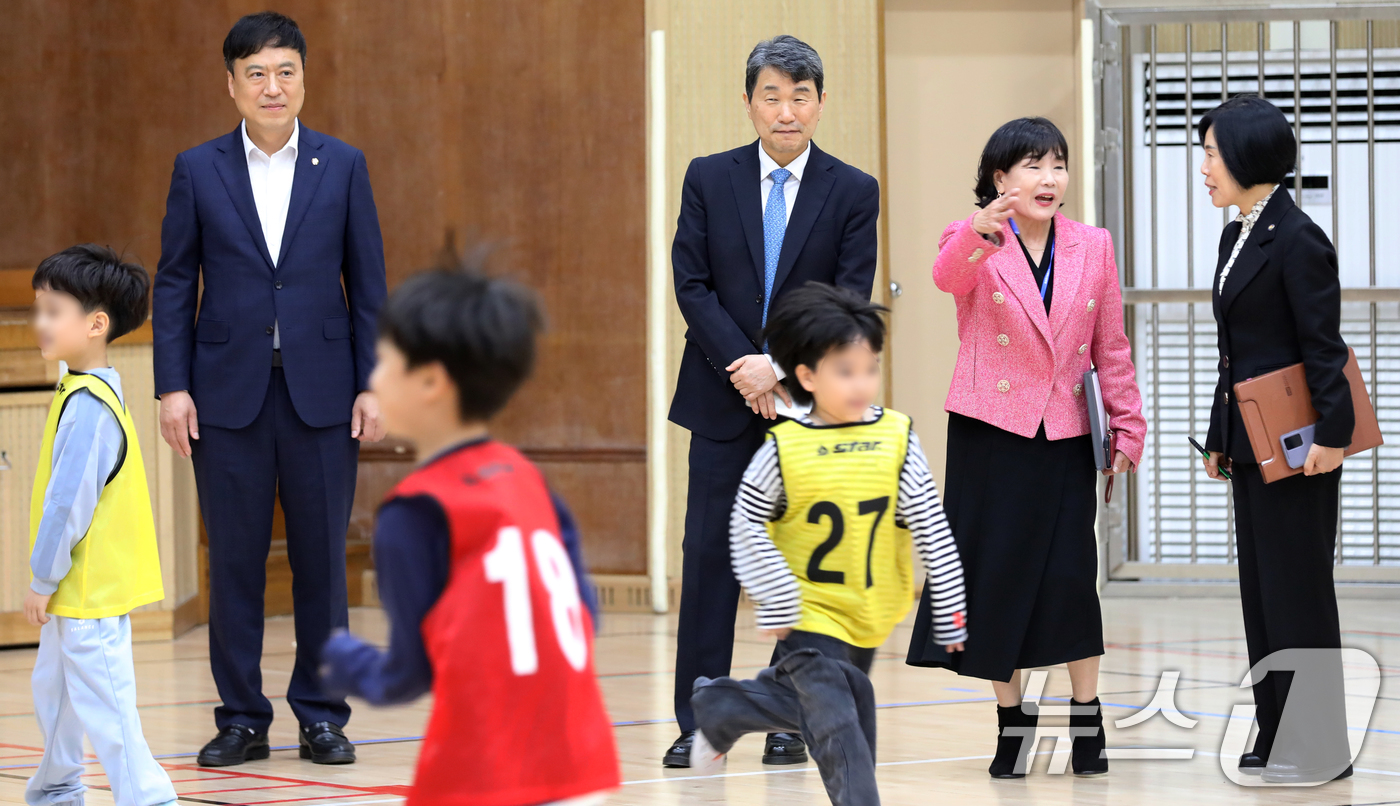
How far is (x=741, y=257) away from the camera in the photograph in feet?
10.8

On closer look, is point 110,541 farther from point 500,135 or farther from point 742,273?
point 500,135

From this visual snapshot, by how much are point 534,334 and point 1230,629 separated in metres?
4.09

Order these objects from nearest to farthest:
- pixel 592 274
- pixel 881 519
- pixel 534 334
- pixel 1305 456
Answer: pixel 534 334 < pixel 881 519 < pixel 1305 456 < pixel 592 274

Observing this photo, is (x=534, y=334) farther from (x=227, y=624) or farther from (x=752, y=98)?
(x=227, y=624)

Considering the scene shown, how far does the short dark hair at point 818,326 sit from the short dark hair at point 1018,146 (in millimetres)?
798

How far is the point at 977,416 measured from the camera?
10.2 feet

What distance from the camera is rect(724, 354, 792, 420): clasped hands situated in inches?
123

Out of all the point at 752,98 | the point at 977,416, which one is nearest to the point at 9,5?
the point at 752,98

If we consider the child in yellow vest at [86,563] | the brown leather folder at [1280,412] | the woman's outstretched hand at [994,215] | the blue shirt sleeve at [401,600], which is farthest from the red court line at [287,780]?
the brown leather folder at [1280,412]

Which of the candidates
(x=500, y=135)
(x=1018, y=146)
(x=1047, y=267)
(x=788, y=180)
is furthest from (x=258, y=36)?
(x=500, y=135)

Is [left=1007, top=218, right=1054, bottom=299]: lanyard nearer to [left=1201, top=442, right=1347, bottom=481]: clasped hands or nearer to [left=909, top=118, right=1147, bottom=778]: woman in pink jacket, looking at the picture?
[left=909, top=118, right=1147, bottom=778]: woman in pink jacket

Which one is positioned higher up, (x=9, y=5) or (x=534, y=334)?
(x=9, y=5)

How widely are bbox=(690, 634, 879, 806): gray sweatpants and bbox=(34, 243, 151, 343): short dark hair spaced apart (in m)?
1.28

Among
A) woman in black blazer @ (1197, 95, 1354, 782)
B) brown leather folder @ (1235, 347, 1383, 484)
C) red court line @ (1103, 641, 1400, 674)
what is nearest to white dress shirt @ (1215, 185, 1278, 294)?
woman in black blazer @ (1197, 95, 1354, 782)
